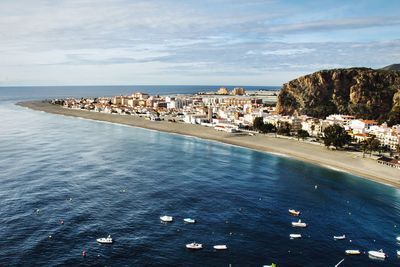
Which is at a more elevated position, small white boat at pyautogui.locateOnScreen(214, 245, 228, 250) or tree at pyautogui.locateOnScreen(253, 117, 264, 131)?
tree at pyautogui.locateOnScreen(253, 117, 264, 131)

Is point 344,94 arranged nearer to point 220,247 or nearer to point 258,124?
point 258,124

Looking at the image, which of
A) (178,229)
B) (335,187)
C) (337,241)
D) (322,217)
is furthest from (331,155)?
(178,229)

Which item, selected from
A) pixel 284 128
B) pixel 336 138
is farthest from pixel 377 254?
pixel 284 128

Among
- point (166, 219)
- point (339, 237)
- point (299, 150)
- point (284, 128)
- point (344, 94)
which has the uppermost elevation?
point (344, 94)

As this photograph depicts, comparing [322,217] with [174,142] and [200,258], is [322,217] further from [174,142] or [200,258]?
[174,142]

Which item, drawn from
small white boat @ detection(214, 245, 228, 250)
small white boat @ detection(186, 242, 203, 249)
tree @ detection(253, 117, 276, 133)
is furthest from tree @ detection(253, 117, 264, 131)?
small white boat @ detection(186, 242, 203, 249)

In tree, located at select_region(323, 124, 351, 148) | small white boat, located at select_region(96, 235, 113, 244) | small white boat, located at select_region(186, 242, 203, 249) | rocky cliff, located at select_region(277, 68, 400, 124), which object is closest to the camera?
small white boat, located at select_region(186, 242, 203, 249)

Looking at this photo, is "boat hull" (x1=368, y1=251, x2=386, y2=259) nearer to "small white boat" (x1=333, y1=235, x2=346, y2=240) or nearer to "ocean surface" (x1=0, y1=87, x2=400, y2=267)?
"ocean surface" (x1=0, y1=87, x2=400, y2=267)
